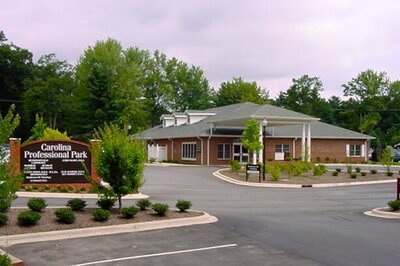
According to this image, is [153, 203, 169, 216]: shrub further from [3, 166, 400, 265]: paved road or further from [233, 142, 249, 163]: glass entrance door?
[233, 142, 249, 163]: glass entrance door

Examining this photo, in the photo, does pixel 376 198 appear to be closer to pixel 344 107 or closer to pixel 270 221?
pixel 270 221

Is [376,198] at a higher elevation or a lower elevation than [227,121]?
lower

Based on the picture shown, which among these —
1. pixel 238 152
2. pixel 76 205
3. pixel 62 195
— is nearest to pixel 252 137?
pixel 238 152

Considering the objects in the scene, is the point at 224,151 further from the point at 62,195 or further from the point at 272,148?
the point at 62,195

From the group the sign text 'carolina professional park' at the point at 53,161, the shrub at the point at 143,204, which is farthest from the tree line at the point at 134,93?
the shrub at the point at 143,204

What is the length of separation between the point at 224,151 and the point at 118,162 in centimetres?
3436

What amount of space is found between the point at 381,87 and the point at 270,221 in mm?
91729

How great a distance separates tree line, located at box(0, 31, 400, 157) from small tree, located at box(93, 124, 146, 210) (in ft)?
147

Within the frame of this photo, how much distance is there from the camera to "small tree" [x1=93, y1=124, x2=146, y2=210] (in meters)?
15.0

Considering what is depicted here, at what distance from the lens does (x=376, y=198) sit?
23.4 m

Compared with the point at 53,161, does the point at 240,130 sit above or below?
above

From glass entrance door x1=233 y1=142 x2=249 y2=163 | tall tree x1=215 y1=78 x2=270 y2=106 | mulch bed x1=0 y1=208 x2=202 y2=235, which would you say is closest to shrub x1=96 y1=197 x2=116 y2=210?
mulch bed x1=0 y1=208 x2=202 y2=235

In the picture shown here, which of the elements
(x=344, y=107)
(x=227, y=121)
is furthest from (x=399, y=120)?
(x=227, y=121)

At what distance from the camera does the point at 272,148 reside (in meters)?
51.2
